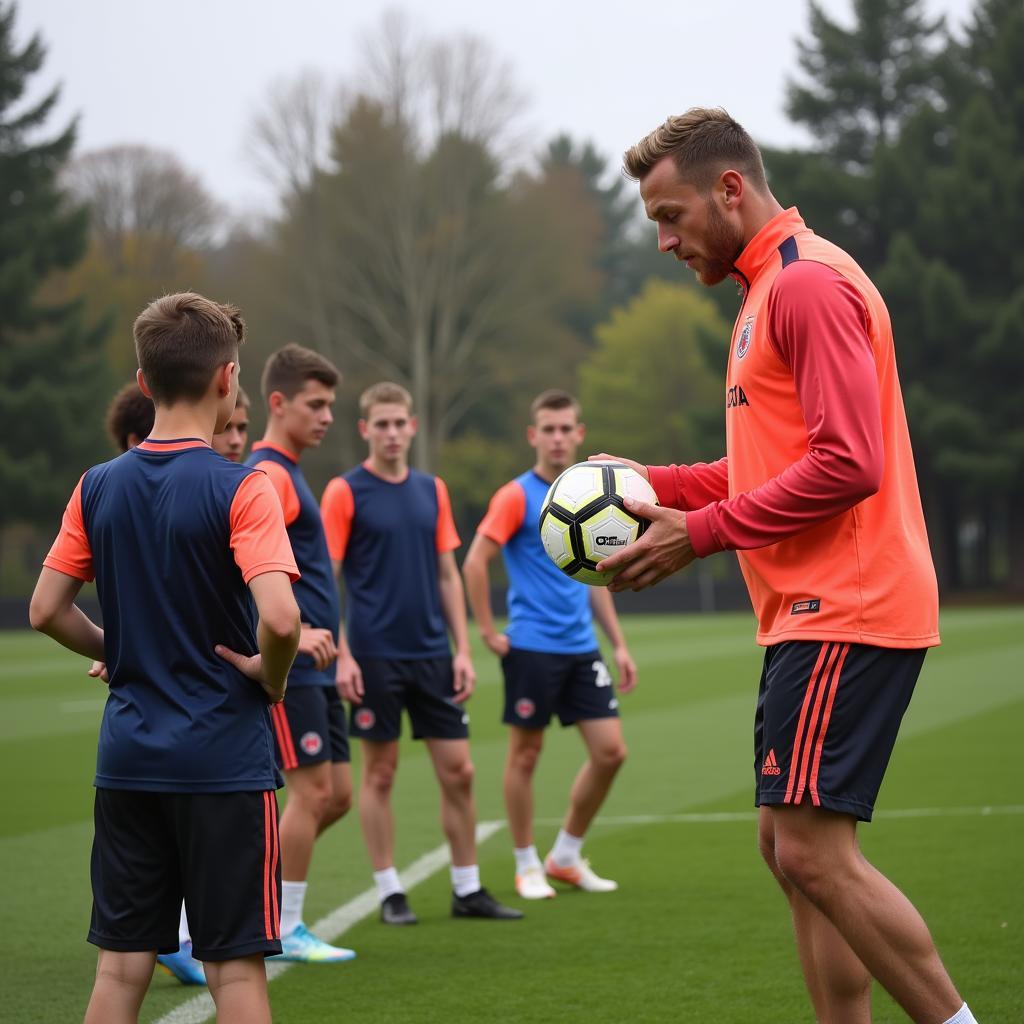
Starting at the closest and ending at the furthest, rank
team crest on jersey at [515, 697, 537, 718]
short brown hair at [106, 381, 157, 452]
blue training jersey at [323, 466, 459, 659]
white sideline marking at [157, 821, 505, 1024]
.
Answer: white sideline marking at [157, 821, 505, 1024]
short brown hair at [106, 381, 157, 452]
blue training jersey at [323, 466, 459, 659]
team crest on jersey at [515, 697, 537, 718]

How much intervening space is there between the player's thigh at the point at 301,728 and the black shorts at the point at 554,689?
155cm

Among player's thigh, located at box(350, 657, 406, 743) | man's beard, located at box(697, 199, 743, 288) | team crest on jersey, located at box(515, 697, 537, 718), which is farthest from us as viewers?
team crest on jersey, located at box(515, 697, 537, 718)

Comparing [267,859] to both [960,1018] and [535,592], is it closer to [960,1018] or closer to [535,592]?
[960,1018]

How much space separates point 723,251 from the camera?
393cm

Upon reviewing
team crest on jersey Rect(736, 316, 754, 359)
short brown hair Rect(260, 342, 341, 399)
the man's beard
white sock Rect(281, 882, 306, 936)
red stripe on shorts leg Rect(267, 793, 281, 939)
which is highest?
the man's beard

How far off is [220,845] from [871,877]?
159cm

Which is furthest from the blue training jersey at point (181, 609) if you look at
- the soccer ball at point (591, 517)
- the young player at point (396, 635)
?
the young player at point (396, 635)

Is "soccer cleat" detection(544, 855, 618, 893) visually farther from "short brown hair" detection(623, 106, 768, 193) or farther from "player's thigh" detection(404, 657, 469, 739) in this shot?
"short brown hair" detection(623, 106, 768, 193)

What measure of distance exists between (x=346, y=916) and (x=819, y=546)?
156 inches

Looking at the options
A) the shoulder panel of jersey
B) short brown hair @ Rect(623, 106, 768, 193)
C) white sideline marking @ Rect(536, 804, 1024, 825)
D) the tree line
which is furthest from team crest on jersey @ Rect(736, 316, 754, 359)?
the tree line

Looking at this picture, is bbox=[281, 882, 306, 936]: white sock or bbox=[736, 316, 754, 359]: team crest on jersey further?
bbox=[281, 882, 306, 936]: white sock

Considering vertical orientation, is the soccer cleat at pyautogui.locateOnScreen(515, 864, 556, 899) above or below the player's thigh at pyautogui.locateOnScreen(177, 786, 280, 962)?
below

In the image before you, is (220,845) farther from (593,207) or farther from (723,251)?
(593,207)

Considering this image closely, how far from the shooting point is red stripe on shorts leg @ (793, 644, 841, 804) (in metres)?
3.58
